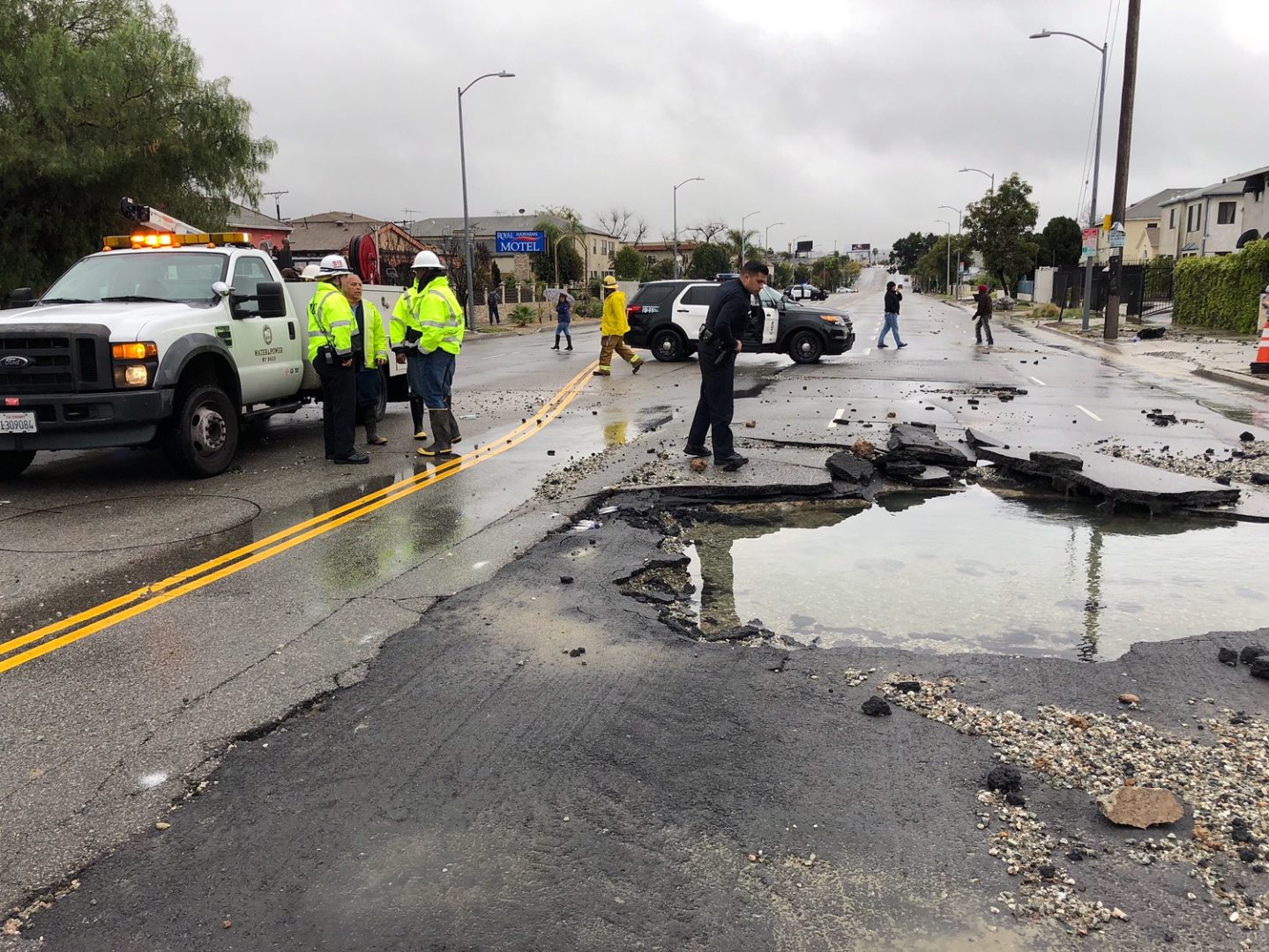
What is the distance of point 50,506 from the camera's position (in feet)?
26.8

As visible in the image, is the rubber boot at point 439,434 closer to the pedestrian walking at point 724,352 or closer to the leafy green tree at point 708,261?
the pedestrian walking at point 724,352

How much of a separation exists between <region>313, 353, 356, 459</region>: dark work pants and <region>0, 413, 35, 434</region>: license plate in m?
2.53

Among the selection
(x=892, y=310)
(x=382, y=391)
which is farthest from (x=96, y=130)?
(x=892, y=310)

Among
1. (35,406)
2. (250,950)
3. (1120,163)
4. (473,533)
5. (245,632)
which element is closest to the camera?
(250,950)

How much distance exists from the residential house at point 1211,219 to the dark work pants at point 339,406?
183 feet

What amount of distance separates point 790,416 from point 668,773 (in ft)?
32.0

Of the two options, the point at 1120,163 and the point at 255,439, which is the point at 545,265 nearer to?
the point at 1120,163

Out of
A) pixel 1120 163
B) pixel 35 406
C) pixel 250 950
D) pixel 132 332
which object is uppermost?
pixel 1120 163

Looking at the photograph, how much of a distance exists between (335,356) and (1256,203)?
56.2 m

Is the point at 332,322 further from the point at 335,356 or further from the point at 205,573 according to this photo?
the point at 205,573

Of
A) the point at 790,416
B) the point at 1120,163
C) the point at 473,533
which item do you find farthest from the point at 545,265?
the point at 473,533

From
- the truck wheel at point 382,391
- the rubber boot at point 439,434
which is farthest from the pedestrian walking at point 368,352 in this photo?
the rubber boot at point 439,434

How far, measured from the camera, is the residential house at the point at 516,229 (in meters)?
89.9

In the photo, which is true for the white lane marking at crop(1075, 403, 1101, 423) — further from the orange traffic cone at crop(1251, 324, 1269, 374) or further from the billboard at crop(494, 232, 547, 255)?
the billboard at crop(494, 232, 547, 255)
